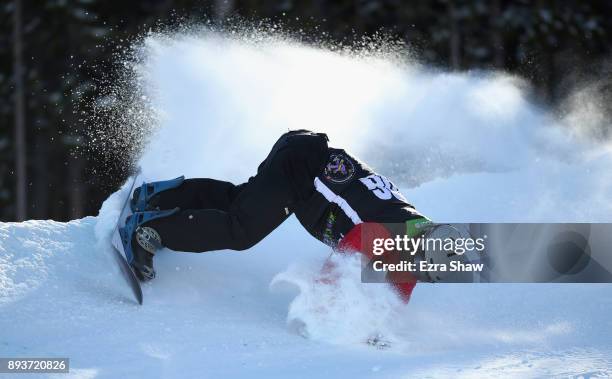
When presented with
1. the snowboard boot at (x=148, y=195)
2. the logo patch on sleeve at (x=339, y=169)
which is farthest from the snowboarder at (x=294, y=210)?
the snowboard boot at (x=148, y=195)

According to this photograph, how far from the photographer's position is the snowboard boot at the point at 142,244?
10.3 ft

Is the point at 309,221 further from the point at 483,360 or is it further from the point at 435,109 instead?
the point at 435,109

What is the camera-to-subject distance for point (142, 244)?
3154 millimetres

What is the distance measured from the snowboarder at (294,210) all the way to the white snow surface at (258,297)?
0.16m

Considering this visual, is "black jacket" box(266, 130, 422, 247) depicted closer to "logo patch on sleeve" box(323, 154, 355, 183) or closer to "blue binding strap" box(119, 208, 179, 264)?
"logo patch on sleeve" box(323, 154, 355, 183)

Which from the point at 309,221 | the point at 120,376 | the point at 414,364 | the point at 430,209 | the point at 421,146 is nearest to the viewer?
the point at 120,376

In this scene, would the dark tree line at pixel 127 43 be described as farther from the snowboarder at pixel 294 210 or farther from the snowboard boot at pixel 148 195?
the snowboarder at pixel 294 210

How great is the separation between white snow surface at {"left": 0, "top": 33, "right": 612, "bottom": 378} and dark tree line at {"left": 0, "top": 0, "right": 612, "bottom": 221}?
826cm

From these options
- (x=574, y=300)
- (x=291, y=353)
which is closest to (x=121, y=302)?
(x=291, y=353)

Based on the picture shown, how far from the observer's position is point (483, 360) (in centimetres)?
265

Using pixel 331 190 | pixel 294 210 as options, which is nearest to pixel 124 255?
pixel 294 210

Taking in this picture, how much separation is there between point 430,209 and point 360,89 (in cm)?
264

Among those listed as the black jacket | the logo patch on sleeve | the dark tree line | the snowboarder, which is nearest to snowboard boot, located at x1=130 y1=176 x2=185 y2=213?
the snowboarder

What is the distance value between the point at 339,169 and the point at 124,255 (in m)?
0.92
